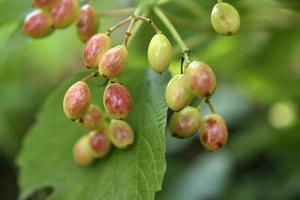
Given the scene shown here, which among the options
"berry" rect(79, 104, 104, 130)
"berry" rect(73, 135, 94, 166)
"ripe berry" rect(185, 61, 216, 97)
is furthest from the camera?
"berry" rect(73, 135, 94, 166)

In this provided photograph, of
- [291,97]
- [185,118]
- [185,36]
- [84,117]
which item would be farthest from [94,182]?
[291,97]

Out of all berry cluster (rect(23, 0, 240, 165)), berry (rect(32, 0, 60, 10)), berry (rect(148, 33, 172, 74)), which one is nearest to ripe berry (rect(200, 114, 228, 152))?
berry cluster (rect(23, 0, 240, 165))

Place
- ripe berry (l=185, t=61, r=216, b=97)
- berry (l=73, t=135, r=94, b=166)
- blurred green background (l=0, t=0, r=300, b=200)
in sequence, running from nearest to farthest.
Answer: ripe berry (l=185, t=61, r=216, b=97) < berry (l=73, t=135, r=94, b=166) < blurred green background (l=0, t=0, r=300, b=200)

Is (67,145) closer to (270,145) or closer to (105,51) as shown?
(105,51)

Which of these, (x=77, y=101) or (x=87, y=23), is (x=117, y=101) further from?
(x=87, y=23)

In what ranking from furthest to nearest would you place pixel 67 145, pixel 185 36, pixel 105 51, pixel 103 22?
1. pixel 103 22
2. pixel 185 36
3. pixel 67 145
4. pixel 105 51

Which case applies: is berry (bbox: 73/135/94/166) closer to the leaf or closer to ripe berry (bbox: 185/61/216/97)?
the leaf
